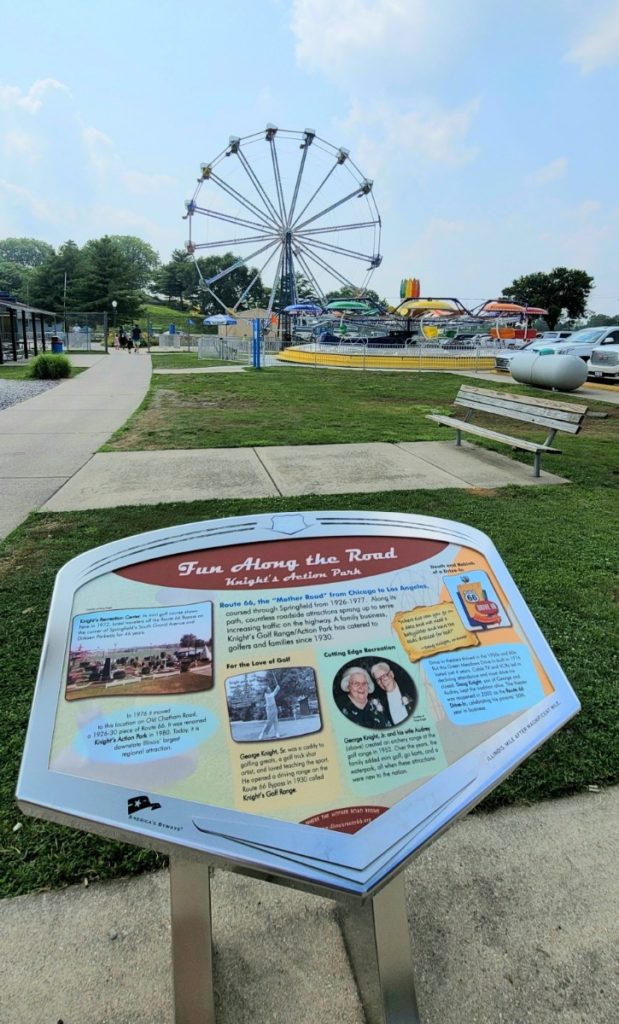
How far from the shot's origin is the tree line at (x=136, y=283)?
64.4 meters

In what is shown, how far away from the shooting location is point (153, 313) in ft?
322

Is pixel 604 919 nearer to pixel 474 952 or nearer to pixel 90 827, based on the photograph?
pixel 474 952

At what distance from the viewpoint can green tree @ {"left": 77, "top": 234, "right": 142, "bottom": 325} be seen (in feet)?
209

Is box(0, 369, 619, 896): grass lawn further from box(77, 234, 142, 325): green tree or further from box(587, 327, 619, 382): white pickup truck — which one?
box(77, 234, 142, 325): green tree

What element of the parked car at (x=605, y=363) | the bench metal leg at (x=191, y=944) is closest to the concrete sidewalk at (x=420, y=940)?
the bench metal leg at (x=191, y=944)

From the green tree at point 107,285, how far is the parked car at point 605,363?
54726 mm

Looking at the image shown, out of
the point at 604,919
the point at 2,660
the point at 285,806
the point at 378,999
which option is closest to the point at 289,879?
the point at 285,806

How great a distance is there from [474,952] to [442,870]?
0.29 meters

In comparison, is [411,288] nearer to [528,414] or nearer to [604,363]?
[604,363]

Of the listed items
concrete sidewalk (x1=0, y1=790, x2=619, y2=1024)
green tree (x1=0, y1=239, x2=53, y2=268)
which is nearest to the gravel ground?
concrete sidewalk (x1=0, y1=790, x2=619, y2=1024)

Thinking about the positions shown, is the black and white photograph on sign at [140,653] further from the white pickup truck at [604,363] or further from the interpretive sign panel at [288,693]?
the white pickup truck at [604,363]

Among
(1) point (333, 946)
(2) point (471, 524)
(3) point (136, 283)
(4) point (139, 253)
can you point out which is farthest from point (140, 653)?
(4) point (139, 253)

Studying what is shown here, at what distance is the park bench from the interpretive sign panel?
5.27 m

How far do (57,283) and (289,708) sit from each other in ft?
249
